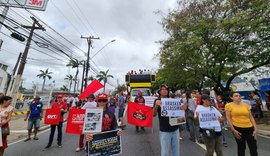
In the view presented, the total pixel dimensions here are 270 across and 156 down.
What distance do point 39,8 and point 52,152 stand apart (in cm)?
949

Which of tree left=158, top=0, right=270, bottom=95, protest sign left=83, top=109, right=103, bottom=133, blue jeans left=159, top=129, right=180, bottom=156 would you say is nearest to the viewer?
protest sign left=83, top=109, right=103, bottom=133

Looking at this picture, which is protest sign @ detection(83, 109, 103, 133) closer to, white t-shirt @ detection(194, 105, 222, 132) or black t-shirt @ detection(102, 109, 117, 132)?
black t-shirt @ detection(102, 109, 117, 132)

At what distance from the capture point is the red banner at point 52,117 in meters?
6.07

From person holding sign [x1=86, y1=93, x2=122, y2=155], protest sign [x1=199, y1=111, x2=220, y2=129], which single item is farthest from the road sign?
protest sign [x1=199, y1=111, x2=220, y2=129]

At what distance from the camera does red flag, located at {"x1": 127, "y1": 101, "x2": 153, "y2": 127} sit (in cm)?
484

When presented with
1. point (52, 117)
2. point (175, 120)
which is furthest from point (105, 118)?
point (52, 117)

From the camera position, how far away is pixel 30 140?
23.1ft

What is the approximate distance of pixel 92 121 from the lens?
128 inches

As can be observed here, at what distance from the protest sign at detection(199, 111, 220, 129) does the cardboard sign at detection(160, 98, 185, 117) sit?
2.07ft

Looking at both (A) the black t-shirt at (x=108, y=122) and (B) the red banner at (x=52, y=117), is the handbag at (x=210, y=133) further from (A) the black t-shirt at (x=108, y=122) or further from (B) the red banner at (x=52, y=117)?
(B) the red banner at (x=52, y=117)

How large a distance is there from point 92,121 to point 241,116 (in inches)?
128

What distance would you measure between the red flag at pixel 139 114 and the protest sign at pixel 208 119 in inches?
57.1

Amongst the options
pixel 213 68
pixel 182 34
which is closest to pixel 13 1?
pixel 182 34

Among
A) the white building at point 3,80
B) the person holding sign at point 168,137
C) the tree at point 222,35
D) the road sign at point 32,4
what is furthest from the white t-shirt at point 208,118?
the white building at point 3,80
